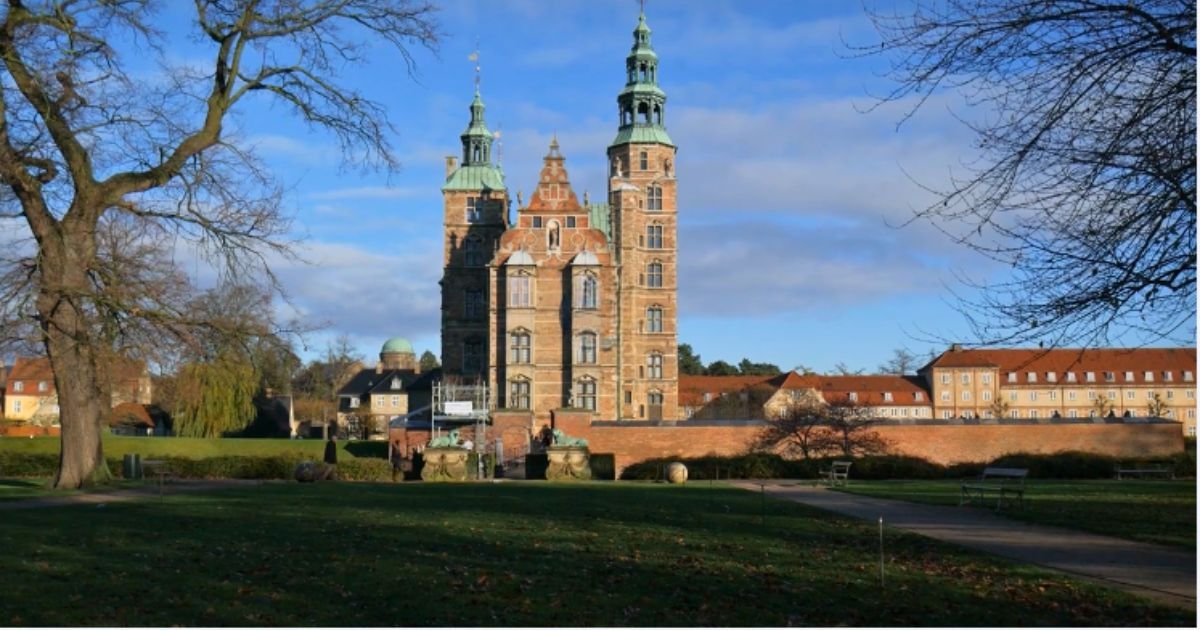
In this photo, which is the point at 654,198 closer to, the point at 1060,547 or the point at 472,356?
the point at 472,356

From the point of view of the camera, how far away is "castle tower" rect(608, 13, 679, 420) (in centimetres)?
6069

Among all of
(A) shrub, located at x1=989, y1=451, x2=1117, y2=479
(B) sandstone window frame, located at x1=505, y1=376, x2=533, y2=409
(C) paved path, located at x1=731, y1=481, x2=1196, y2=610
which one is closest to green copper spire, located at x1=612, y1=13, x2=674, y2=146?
(B) sandstone window frame, located at x1=505, y1=376, x2=533, y2=409

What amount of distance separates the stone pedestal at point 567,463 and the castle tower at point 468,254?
20.0 m

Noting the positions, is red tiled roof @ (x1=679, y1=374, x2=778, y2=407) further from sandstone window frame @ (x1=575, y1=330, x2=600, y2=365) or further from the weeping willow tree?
the weeping willow tree

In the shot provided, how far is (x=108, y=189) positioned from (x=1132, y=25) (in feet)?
65.6

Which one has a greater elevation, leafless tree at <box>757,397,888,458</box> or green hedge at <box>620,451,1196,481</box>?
leafless tree at <box>757,397,888,458</box>

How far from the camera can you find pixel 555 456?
41.1 metres

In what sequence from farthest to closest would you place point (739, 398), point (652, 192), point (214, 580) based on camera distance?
point (739, 398)
point (652, 192)
point (214, 580)

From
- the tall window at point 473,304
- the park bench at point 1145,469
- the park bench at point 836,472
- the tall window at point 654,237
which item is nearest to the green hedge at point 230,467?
the park bench at point 836,472

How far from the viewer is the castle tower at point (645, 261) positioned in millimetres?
60688

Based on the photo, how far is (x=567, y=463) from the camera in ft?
135

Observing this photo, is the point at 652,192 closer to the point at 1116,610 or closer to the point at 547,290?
the point at 547,290

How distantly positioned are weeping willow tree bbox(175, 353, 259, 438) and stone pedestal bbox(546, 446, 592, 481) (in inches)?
691

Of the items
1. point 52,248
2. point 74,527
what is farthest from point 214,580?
point 52,248
